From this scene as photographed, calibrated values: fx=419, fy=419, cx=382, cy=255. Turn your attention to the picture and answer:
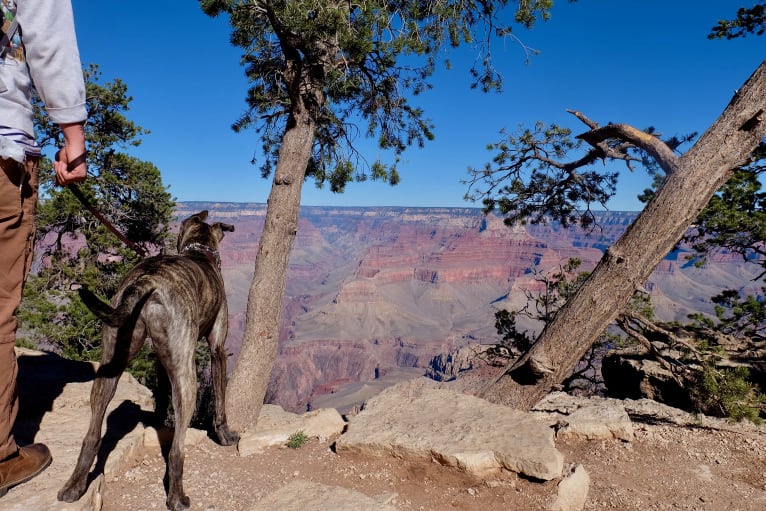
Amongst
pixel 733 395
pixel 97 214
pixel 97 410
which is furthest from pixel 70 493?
pixel 733 395

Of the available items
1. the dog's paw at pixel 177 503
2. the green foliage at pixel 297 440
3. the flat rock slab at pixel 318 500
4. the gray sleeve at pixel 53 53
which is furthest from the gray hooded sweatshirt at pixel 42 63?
the green foliage at pixel 297 440

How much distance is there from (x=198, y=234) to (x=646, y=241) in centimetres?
528

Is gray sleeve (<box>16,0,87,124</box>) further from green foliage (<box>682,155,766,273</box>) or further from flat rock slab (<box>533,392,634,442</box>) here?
green foliage (<box>682,155,766,273</box>)

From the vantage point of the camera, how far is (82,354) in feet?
44.8

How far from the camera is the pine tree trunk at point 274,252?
5.35 meters

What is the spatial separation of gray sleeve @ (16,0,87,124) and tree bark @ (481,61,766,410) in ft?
17.1

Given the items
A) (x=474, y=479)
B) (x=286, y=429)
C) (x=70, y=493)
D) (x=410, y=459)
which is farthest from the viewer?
(x=286, y=429)

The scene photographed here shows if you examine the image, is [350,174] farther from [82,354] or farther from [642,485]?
[82,354]

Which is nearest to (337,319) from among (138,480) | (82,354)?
(82,354)

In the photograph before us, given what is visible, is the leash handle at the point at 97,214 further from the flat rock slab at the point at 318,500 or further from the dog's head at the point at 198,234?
the flat rock slab at the point at 318,500

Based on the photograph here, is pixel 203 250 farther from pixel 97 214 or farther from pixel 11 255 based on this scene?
pixel 11 255

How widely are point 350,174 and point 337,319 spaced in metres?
160

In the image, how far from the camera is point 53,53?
7.32 feet

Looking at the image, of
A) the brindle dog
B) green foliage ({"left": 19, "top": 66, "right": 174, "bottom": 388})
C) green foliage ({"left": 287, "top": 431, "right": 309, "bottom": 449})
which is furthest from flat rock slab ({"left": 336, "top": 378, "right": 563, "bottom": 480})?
green foliage ({"left": 19, "top": 66, "right": 174, "bottom": 388})
